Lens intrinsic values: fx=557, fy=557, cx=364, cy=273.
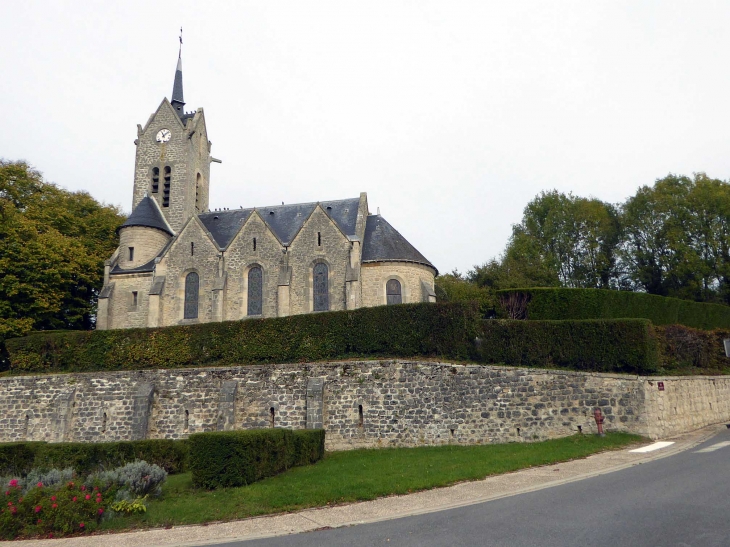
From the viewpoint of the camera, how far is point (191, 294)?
3147 centimetres

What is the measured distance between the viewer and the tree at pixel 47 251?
29.0 metres

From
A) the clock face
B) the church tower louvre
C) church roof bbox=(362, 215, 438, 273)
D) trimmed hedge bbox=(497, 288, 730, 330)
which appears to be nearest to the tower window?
the church tower louvre

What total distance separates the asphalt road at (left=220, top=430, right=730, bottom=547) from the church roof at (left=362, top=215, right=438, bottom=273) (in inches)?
791

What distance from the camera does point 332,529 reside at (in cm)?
891

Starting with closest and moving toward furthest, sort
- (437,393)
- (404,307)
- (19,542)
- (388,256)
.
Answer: (19,542) < (437,393) < (404,307) < (388,256)

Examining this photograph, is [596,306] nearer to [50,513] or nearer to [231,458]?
[231,458]

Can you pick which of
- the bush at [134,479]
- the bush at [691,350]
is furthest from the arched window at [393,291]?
the bush at [134,479]

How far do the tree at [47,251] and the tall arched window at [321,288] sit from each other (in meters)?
14.0

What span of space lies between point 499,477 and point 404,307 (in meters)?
9.42

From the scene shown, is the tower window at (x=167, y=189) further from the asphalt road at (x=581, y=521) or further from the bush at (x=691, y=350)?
the asphalt road at (x=581, y=521)

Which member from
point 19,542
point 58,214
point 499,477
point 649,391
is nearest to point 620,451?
point 649,391

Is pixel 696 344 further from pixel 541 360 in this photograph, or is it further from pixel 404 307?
pixel 404 307

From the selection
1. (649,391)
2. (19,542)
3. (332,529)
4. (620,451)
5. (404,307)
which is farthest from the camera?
(404,307)

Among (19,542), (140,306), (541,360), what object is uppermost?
(140,306)
